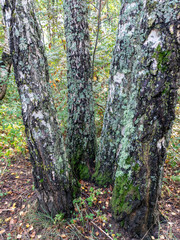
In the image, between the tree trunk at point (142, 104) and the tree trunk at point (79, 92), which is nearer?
the tree trunk at point (142, 104)

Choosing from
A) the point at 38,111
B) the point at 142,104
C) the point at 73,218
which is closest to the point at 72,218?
the point at 73,218

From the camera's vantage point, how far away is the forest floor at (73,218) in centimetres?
206

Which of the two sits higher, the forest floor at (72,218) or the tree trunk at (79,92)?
the tree trunk at (79,92)

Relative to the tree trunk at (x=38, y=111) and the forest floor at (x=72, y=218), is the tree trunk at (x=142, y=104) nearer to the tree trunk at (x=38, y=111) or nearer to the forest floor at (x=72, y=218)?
the forest floor at (x=72, y=218)

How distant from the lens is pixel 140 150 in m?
1.71

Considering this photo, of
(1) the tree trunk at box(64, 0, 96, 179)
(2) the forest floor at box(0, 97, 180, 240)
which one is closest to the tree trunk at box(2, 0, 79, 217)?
(2) the forest floor at box(0, 97, 180, 240)

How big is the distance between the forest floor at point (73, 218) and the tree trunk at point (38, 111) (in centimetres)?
19

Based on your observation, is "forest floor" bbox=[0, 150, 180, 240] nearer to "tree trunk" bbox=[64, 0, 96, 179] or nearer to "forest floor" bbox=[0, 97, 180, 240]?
"forest floor" bbox=[0, 97, 180, 240]

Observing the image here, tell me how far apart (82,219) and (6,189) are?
149 centimetres

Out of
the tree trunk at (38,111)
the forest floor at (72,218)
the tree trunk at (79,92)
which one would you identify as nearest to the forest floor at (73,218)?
the forest floor at (72,218)

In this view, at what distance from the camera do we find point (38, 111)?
70.6 inches

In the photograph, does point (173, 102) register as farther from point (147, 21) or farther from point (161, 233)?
point (161, 233)

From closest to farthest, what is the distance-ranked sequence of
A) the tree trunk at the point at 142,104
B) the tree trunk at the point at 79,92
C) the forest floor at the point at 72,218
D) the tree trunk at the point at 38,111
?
the tree trunk at the point at 142,104
the tree trunk at the point at 38,111
the forest floor at the point at 72,218
the tree trunk at the point at 79,92

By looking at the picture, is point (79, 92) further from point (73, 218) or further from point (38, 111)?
point (73, 218)
